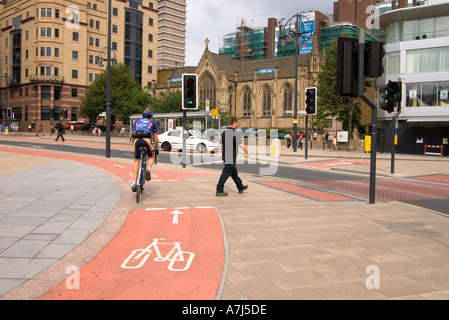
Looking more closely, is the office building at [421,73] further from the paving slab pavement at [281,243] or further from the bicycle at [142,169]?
the bicycle at [142,169]

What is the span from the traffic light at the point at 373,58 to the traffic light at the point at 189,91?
7.22 metres

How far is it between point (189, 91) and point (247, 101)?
6398cm

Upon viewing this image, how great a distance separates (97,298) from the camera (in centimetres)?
340

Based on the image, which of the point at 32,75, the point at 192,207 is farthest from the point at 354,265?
the point at 32,75

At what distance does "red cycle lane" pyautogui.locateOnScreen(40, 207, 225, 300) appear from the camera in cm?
354

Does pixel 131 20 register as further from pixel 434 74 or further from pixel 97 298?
pixel 97 298

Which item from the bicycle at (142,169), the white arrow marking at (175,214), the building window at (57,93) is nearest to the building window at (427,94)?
the bicycle at (142,169)

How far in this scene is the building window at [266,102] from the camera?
7419cm

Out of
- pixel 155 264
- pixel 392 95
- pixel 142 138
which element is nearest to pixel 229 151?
pixel 142 138

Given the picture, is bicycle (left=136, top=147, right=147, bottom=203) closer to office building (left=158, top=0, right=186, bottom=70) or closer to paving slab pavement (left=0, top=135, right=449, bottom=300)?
paving slab pavement (left=0, top=135, right=449, bottom=300)

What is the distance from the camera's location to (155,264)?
14.2 feet

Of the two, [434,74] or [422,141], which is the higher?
[434,74]
